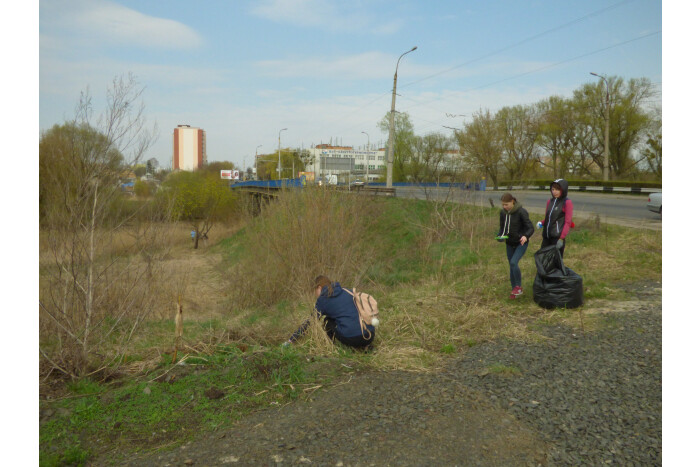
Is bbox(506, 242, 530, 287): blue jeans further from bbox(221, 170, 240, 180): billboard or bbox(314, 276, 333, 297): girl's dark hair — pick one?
bbox(221, 170, 240, 180): billboard

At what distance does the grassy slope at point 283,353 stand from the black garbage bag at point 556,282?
183 mm

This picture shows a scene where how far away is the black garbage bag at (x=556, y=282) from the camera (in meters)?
7.53

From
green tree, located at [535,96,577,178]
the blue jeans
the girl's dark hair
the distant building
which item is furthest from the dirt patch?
the distant building

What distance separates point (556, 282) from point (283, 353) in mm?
4390

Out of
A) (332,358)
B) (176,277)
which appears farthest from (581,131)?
(332,358)

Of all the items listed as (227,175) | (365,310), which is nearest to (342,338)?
(365,310)

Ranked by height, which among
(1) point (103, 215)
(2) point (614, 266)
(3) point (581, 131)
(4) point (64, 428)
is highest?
(3) point (581, 131)

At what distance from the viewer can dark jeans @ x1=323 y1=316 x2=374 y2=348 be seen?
5867mm

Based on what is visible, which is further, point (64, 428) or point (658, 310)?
point (658, 310)

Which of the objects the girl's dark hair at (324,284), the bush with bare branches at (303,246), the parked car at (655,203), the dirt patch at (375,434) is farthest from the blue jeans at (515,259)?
the parked car at (655,203)

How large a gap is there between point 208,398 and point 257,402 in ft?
1.49

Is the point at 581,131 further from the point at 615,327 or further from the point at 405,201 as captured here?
the point at 615,327

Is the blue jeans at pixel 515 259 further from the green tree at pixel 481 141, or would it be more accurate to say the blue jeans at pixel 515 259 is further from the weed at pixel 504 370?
the green tree at pixel 481 141

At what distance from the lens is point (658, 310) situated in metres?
7.38
